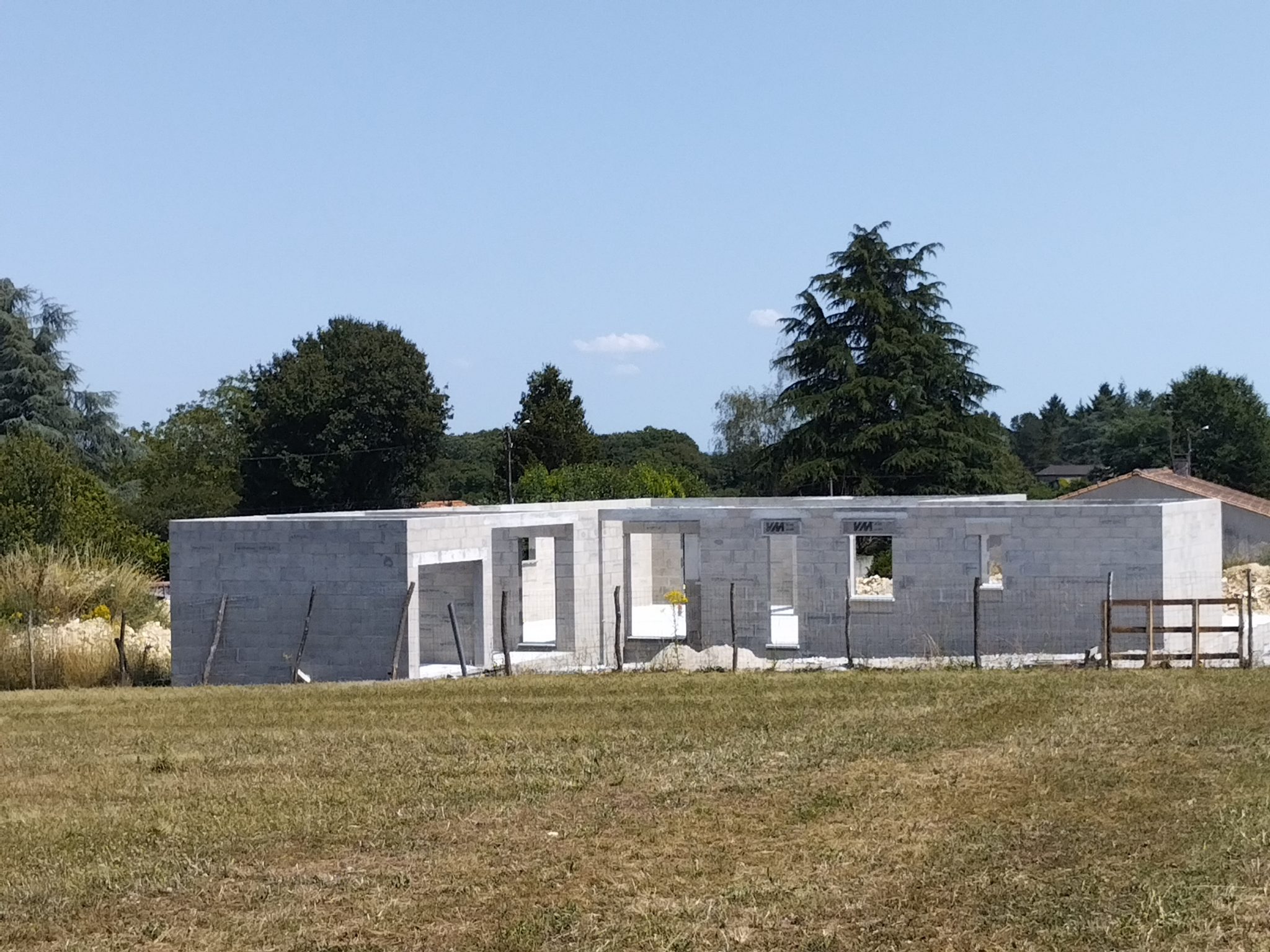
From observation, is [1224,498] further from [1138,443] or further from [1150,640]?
[1138,443]

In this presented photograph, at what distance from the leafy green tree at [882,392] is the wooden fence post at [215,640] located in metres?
30.5

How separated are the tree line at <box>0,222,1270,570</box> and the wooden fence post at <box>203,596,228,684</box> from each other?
12764 mm

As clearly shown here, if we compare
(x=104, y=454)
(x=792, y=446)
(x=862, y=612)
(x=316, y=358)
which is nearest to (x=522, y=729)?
(x=862, y=612)

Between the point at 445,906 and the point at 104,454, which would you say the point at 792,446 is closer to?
the point at 104,454

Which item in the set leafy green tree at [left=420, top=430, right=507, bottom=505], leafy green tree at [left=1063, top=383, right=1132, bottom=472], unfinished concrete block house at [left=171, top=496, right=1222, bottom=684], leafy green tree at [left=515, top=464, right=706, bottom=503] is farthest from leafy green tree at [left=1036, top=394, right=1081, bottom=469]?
unfinished concrete block house at [left=171, top=496, right=1222, bottom=684]

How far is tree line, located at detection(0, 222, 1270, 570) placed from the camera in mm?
52969

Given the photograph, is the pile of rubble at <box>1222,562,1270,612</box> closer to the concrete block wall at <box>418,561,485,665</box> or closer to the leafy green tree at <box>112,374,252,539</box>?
the concrete block wall at <box>418,561,485,665</box>

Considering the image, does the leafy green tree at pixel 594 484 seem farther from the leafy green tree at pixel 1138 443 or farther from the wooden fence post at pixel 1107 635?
the wooden fence post at pixel 1107 635

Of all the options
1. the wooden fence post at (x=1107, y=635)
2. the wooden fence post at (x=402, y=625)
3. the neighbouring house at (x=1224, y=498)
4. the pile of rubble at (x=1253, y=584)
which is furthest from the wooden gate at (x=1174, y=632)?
the neighbouring house at (x=1224, y=498)

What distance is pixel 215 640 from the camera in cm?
2425

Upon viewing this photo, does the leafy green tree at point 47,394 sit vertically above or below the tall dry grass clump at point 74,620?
above

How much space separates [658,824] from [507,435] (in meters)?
57.5

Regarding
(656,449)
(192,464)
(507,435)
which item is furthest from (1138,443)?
(192,464)

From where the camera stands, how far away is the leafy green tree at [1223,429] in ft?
257
